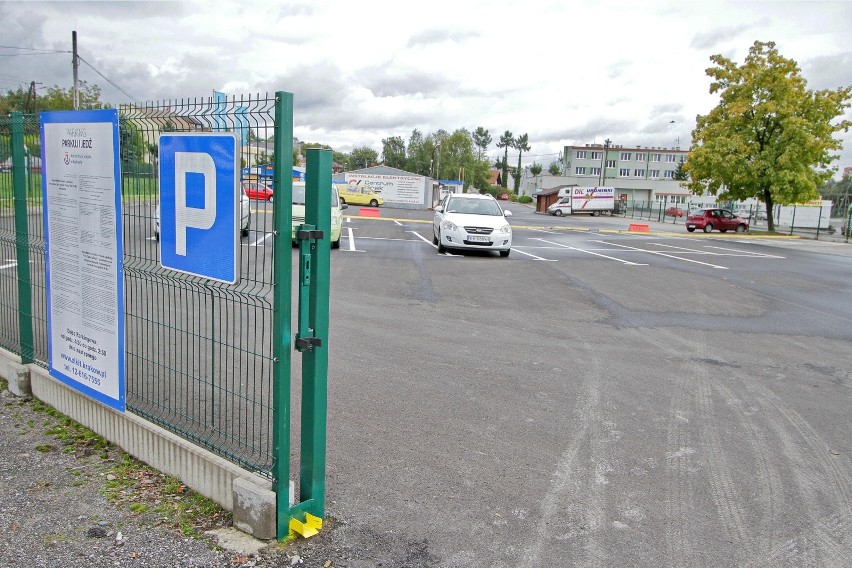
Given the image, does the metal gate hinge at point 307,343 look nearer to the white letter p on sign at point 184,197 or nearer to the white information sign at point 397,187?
the white letter p on sign at point 184,197

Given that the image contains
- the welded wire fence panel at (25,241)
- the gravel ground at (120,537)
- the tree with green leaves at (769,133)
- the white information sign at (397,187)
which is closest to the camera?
the gravel ground at (120,537)

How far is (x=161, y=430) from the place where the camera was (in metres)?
Result: 4.09

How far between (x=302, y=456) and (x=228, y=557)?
58cm


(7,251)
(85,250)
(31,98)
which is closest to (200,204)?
(85,250)

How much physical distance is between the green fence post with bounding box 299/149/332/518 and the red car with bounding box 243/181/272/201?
183 mm

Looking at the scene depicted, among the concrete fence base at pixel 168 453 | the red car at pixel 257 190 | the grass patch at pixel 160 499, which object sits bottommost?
the grass patch at pixel 160 499

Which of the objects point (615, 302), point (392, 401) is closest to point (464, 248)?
point (615, 302)

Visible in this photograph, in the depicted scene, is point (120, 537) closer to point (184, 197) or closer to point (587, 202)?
point (184, 197)

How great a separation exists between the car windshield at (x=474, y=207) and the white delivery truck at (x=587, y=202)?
4560 centimetres

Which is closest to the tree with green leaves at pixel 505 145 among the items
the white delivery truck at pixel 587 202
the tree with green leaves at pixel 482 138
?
the tree with green leaves at pixel 482 138

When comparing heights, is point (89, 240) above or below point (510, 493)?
above

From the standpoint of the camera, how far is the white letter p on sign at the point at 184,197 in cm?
334

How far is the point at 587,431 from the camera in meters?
5.05

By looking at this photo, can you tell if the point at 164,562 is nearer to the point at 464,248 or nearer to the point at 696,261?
the point at 464,248
